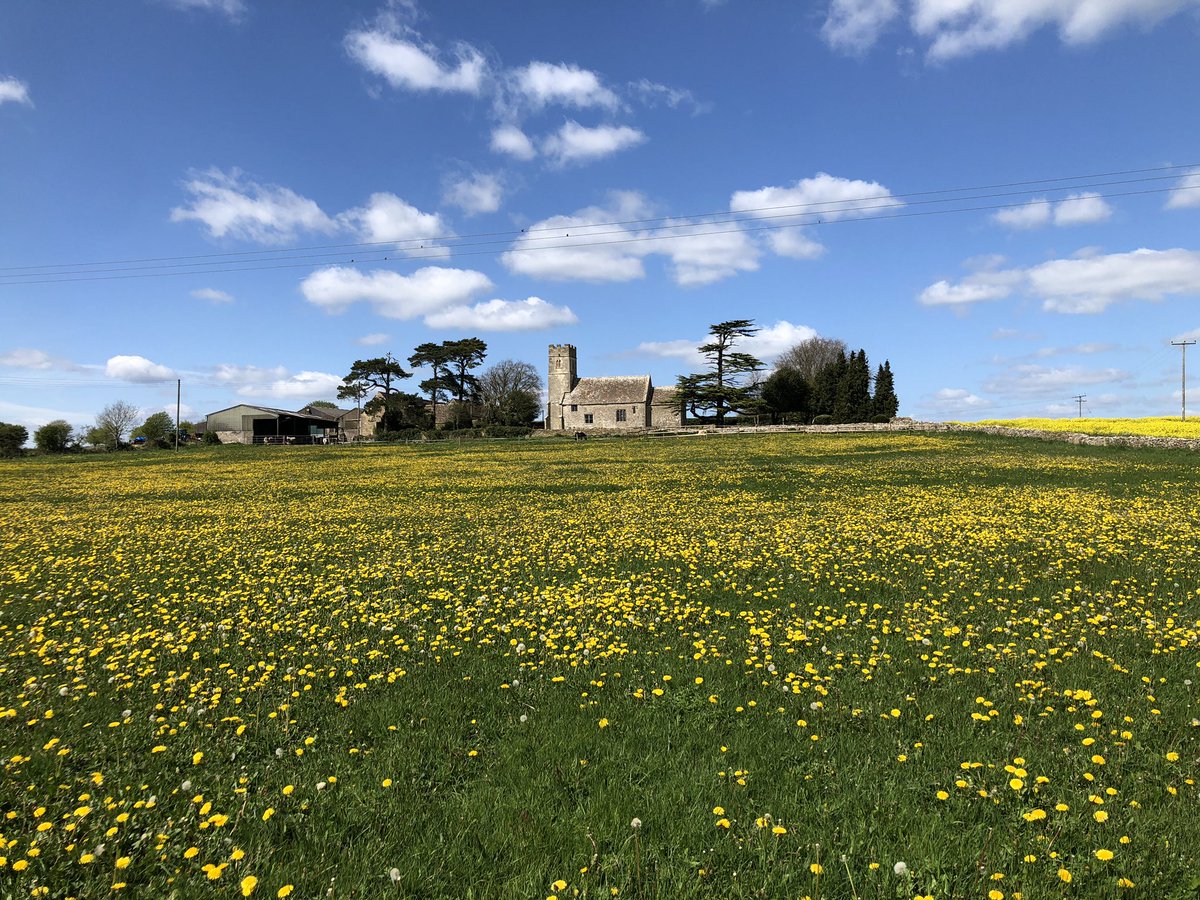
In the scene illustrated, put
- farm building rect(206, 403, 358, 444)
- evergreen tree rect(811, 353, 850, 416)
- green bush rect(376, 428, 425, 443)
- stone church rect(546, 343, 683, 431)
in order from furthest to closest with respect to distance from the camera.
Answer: farm building rect(206, 403, 358, 444), stone church rect(546, 343, 683, 431), evergreen tree rect(811, 353, 850, 416), green bush rect(376, 428, 425, 443)

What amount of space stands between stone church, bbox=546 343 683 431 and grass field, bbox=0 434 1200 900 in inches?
3229

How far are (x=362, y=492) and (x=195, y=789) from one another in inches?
871

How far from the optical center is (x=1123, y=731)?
5078 mm

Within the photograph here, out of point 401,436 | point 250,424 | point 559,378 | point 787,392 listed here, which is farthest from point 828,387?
point 250,424

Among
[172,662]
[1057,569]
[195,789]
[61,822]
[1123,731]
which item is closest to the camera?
[61,822]

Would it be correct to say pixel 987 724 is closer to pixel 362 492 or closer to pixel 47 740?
pixel 47 740

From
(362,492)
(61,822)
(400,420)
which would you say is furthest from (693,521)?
(400,420)

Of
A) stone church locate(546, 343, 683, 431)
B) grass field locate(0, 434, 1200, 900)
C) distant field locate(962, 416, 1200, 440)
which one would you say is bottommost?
grass field locate(0, 434, 1200, 900)

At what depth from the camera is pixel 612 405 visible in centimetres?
9675

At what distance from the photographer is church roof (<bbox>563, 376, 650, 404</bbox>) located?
96500 mm

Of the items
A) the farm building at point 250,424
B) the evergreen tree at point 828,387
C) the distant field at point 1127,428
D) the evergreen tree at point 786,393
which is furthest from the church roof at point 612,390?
the distant field at point 1127,428

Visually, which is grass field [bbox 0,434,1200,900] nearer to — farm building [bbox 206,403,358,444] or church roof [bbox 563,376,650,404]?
church roof [bbox 563,376,650,404]

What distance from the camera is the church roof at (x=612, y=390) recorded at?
317 ft

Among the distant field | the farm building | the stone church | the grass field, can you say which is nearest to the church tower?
the stone church
